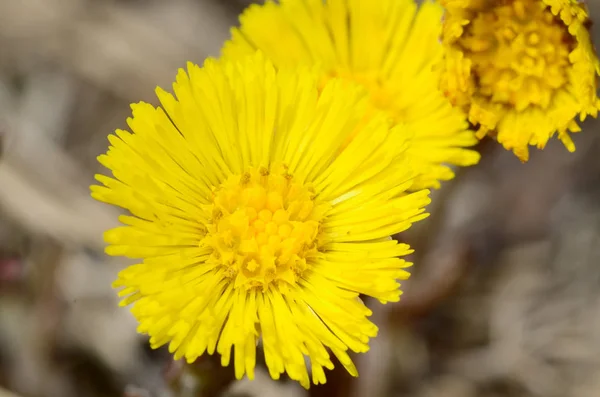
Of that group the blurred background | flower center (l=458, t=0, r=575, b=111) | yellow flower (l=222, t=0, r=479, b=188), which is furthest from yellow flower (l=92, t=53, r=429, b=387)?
the blurred background

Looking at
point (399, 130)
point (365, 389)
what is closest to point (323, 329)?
point (399, 130)

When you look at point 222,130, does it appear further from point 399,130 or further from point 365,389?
point 365,389

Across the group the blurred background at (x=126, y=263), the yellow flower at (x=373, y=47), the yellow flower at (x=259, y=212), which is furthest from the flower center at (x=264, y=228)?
→ the blurred background at (x=126, y=263)

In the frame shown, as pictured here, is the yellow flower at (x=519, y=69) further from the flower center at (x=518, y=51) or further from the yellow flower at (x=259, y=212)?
the yellow flower at (x=259, y=212)

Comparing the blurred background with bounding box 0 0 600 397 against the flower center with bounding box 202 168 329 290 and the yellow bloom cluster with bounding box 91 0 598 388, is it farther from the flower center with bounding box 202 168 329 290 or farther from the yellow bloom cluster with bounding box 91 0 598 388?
the flower center with bounding box 202 168 329 290

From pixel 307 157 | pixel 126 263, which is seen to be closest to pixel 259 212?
pixel 307 157

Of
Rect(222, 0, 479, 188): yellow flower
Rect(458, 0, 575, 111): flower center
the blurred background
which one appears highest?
Rect(458, 0, 575, 111): flower center
